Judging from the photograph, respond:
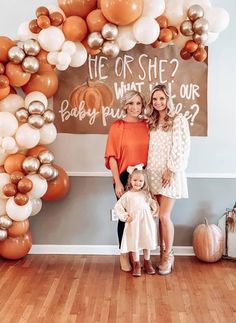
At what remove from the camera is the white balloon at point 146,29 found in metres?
3.12

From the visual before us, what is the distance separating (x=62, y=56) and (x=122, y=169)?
0.87m

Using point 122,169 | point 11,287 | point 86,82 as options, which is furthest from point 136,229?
point 86,82

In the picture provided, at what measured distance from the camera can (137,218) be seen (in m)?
3.36

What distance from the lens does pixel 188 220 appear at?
3867mm

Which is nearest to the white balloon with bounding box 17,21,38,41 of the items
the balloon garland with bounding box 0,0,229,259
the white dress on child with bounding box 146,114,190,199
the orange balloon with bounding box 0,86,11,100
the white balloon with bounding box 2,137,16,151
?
the balloon garland with bounding box 0,0,229,259

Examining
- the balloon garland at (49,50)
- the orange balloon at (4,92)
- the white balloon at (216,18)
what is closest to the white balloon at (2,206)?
the balloon garland at (49,50)

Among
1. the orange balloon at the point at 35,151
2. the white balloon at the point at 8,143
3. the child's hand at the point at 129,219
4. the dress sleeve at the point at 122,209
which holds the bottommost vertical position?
the child's hand at the point at 129,219

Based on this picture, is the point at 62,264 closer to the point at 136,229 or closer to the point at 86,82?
the point at 136,229

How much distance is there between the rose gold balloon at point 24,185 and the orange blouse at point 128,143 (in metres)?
0.57

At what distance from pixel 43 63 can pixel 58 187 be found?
89 centimetres

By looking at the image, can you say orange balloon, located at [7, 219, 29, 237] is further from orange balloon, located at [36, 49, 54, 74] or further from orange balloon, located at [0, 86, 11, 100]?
orange balloon, located at [36, 49, 54, 74]

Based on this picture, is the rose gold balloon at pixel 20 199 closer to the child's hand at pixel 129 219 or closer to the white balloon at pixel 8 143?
the white balloon at pixel 8 143

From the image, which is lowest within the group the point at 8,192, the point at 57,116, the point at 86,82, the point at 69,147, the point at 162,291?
the point at 162,291

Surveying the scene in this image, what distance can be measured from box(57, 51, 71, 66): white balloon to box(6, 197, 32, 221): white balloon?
3.23ft
